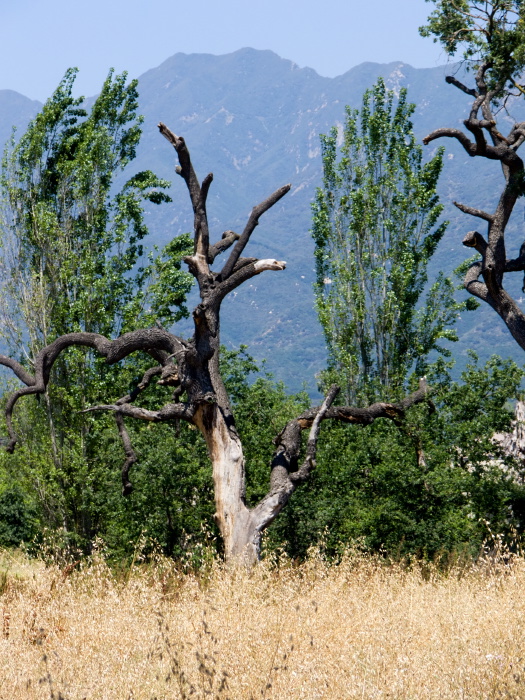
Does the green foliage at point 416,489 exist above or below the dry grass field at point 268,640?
above

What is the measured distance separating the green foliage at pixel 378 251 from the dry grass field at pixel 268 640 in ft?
40.6

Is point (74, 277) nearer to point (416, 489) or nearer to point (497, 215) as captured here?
point (497, 215)

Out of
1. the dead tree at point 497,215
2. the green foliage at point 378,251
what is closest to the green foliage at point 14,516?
the green foliage at point 378,251

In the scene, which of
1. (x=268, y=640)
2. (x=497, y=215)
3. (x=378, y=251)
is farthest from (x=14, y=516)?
(x=268, y=640)

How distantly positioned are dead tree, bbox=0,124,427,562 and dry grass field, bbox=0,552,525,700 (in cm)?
170

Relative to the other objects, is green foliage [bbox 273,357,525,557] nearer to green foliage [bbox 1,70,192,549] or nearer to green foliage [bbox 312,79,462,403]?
green foliage [bbox 1,70,192,549]

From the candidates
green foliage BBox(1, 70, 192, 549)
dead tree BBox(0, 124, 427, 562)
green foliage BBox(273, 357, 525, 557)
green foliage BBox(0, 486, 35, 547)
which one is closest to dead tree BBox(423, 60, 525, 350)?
green foliage BBox(273, 357, 525, 557)

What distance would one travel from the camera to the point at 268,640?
6.05 m

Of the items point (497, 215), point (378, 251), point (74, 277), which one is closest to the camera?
point (497, 215)

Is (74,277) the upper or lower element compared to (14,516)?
upper

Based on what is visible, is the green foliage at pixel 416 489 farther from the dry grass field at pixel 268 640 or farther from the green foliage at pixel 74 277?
the green foliage at pixel 74 277

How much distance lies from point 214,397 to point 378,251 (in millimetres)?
12890

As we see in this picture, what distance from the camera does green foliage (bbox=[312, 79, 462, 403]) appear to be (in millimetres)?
20531

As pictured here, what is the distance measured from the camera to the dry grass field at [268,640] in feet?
16.7
